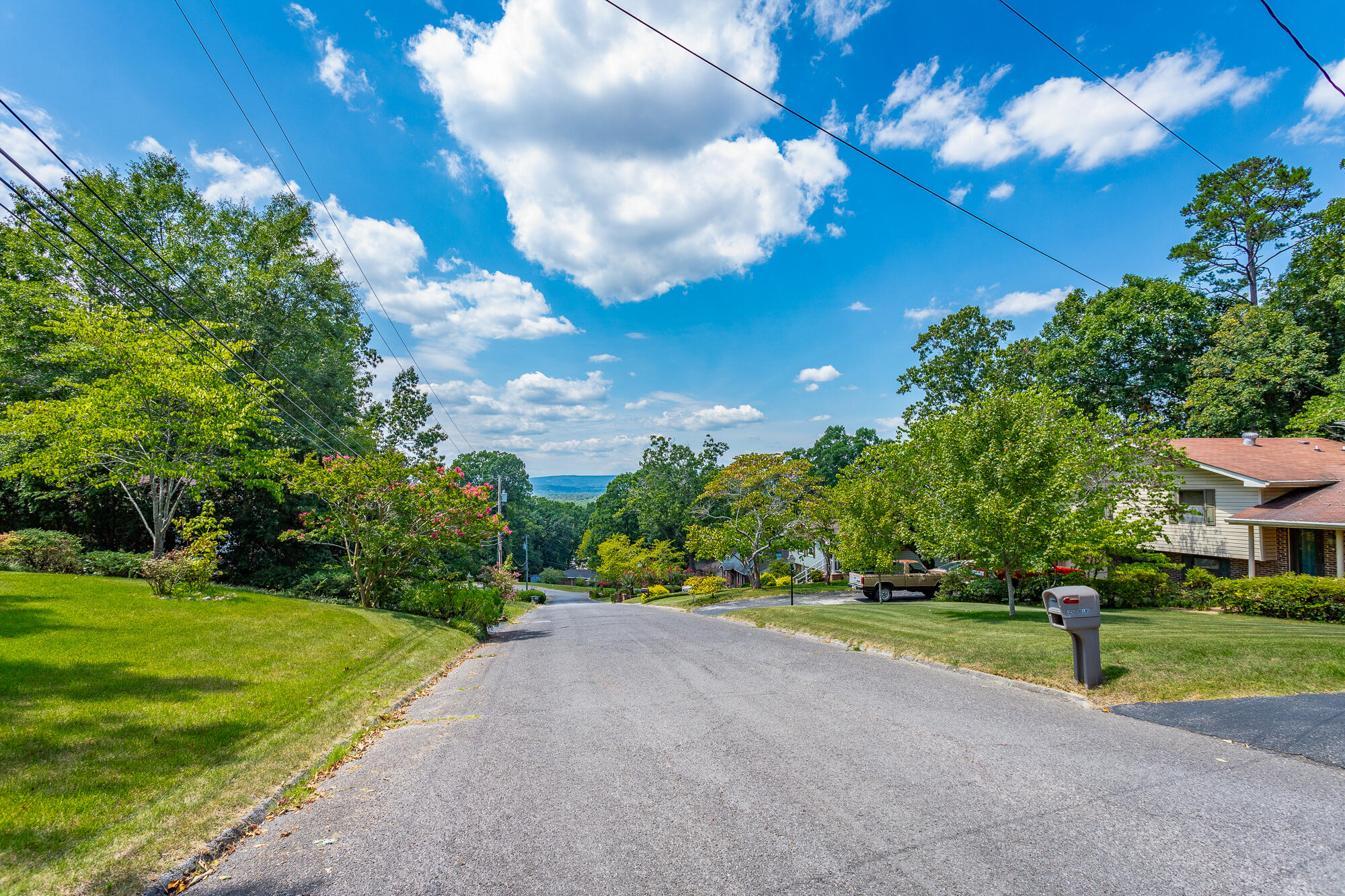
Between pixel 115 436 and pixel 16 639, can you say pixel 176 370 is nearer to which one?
pixel 115 436

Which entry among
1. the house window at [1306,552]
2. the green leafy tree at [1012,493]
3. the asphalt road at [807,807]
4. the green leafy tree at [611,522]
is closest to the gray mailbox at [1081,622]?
the asphalt road at [807,807]

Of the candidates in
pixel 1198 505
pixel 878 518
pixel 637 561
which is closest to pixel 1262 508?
pixel 1198 505

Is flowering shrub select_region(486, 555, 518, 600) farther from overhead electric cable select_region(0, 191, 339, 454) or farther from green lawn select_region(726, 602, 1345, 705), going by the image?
green lawn select_region(726, 602, 1345, 705)

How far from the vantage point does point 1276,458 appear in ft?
65.9

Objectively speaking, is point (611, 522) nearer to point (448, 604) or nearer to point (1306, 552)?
point (448, 604)

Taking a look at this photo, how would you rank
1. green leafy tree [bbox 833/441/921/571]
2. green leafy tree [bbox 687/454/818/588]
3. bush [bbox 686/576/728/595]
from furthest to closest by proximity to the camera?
bush [bbox 686/576/728/595], green leafy tree [bbox 687/454/818/588], green leafy tree [bbox 833/441/921/571]

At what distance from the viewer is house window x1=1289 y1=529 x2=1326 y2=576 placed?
17.7 meters

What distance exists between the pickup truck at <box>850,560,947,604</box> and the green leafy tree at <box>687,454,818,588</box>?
4959 mm

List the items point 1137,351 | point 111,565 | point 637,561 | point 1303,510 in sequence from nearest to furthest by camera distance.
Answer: point 111,565, point 1303,510, point 1137,351, point 637,561

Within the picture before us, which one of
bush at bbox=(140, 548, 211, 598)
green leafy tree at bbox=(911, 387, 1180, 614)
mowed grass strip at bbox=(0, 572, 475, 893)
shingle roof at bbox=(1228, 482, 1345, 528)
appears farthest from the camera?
shingle roof at bbox=(1228, 482, 1345, 528)

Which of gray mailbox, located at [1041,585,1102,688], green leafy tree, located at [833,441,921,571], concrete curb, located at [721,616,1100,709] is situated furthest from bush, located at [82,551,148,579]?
green leafy tree, located at [833,441,921,571]

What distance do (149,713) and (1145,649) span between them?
1272 centimetres

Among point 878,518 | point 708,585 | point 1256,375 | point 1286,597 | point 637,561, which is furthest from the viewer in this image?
point 637,561

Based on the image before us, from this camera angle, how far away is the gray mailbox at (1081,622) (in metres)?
7.58
